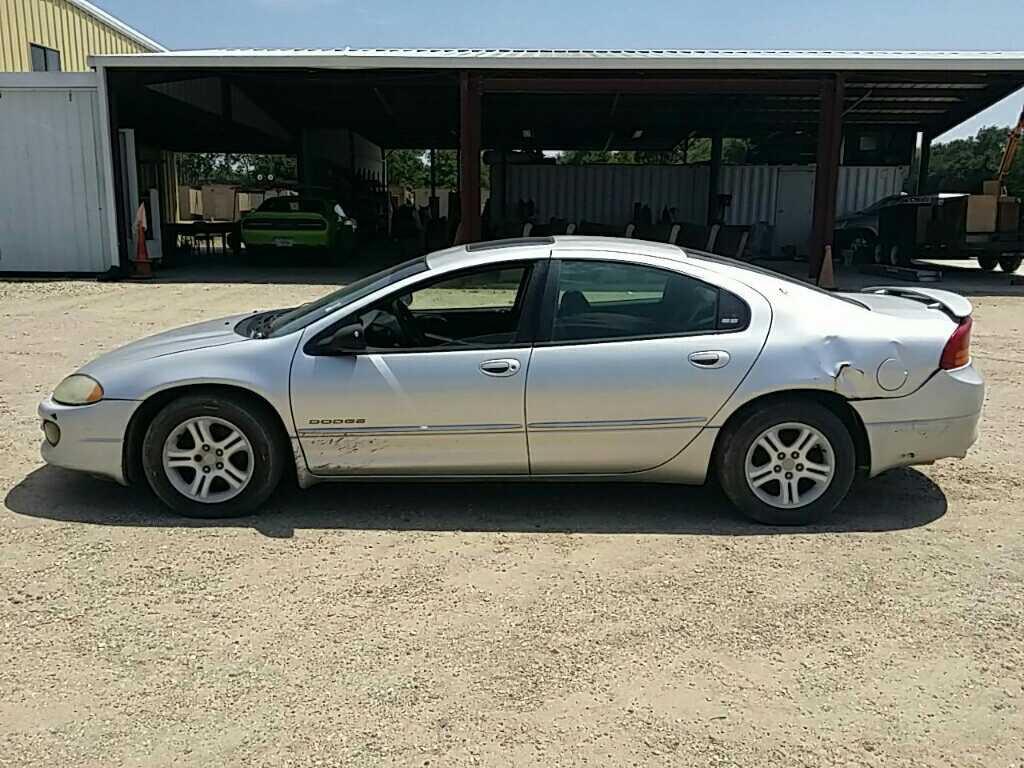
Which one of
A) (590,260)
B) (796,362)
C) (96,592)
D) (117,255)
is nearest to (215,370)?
(96,592)

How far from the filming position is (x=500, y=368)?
4430mm

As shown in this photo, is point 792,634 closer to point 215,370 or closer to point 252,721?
point 252,721

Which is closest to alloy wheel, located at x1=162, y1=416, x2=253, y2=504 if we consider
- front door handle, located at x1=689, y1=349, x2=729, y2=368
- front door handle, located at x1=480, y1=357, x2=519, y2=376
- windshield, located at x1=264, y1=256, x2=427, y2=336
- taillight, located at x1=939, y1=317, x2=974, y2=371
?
windshield, located at x1=264, y1=256, x2=427, y2=336

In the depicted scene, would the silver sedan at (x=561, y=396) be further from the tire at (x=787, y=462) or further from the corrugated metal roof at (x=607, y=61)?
the corrugated metal roof at (x=607, y=61)

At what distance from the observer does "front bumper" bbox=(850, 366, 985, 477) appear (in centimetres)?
449

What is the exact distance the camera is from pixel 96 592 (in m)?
3.77

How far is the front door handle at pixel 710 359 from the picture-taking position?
4422 mm

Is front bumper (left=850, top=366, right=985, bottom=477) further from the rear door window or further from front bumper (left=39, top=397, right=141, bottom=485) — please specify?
front bumper (left=39, top=397, right=141, bottom=485)

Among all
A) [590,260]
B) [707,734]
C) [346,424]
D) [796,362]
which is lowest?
[707,734]

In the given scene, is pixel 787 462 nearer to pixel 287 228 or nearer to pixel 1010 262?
pixel 287 228

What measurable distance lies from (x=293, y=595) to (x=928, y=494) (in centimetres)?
347

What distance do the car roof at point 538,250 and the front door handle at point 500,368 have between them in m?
0.56

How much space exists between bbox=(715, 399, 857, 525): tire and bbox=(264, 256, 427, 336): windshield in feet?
6.06

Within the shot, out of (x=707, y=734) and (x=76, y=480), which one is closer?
(x=707, y=734)
